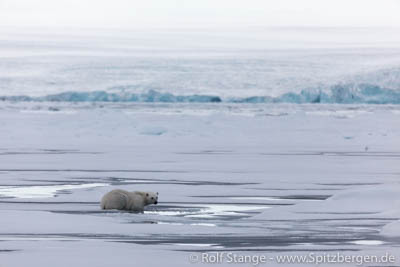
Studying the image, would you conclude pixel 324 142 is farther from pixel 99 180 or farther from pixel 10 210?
pixel 10 210

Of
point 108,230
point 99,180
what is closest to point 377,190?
point 108,230

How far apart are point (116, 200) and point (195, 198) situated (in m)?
1.72

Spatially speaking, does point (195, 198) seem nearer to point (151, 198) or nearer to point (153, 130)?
point (151, 198)

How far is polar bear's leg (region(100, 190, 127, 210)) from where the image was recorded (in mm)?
9414

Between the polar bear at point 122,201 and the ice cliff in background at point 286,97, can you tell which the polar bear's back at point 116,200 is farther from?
the ice cliff in background at point 286,97

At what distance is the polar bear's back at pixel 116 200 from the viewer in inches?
371

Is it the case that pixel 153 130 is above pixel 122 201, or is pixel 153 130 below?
above

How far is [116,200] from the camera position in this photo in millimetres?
9438

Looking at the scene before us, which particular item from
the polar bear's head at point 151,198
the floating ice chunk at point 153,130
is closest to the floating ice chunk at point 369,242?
the polar bear's head at point 151,198

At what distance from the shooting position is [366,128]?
110 feet

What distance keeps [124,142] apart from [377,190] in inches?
650

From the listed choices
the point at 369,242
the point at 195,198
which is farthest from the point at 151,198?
the point at 369,242

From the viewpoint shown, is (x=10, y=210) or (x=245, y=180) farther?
(x=245, y=180)

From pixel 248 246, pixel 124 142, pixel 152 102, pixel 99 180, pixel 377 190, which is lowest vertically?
pixel 248 246
